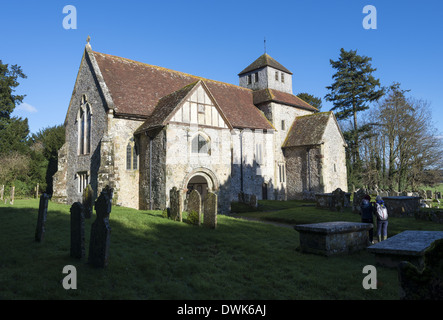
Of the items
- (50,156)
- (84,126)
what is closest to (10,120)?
(50,156)

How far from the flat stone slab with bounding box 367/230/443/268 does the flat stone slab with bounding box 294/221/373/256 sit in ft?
3.31

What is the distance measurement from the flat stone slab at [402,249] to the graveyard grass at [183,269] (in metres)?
0.32

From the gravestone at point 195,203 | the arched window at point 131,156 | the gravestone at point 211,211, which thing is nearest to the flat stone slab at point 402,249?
the gravestone at point 211,211

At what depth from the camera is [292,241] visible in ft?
31.0

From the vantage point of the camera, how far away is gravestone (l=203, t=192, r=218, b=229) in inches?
420

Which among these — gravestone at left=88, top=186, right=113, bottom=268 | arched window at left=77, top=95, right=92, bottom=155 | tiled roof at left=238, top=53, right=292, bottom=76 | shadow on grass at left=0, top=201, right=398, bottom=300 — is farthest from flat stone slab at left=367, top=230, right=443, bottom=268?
tiled roof at left=238, top=53, right=292, bottom=76

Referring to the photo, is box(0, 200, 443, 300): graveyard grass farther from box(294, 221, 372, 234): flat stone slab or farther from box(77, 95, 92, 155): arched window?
box(77, 95, 92, 155): arched window

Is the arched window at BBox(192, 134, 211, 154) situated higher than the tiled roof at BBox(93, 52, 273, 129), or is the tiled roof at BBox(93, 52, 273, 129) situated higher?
the tiled roof at BBox(93, 52, 273, 129)

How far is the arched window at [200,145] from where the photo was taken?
1712cm

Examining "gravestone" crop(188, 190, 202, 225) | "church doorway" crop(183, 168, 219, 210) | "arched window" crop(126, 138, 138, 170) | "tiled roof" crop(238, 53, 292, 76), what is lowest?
"gravestone" crop(188, 190, 202, 225)

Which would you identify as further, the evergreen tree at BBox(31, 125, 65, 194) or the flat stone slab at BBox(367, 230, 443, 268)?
the evergreen tree at BBox(31, 125, 65, 194)

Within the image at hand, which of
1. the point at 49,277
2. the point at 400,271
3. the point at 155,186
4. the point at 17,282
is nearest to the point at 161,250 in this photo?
the point at 49,277

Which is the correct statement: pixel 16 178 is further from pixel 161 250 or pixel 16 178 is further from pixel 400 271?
pixel 400 271

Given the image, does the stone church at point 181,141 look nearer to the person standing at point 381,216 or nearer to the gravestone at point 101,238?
the gravestone at point 101,238
